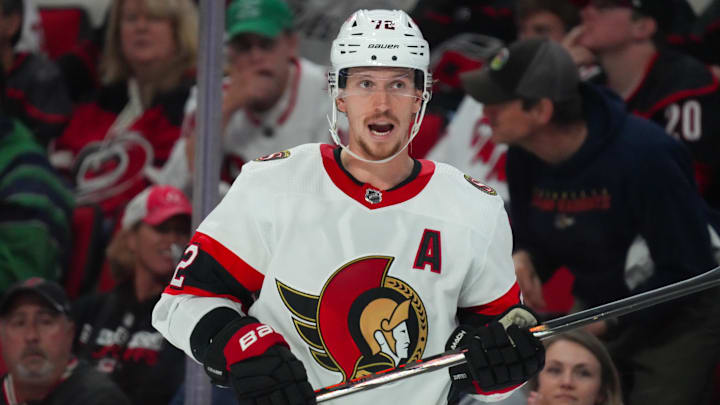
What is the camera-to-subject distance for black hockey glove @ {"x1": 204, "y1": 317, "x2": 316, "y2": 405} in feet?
5.44

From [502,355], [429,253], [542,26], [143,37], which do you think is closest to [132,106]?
[143,37]

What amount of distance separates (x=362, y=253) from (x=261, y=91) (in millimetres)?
1397

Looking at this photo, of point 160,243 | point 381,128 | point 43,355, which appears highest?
point 381,128

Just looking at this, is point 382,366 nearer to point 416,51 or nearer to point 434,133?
point 416,51

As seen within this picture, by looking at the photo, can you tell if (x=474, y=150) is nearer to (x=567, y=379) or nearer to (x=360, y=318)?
(x=567, y=379)

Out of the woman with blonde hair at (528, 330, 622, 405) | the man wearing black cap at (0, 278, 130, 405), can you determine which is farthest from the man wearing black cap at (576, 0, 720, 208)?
the man wearing black cap at (0, 278, 130, 405)

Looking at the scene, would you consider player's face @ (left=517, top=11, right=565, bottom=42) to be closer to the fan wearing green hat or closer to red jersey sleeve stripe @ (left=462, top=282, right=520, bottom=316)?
the fan wearing green hat

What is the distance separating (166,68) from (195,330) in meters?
1.73

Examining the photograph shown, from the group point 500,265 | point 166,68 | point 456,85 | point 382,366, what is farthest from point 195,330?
point 166,68

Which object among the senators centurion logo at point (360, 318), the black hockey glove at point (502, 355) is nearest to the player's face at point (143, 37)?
the senators centurion logo at point (360, 318)

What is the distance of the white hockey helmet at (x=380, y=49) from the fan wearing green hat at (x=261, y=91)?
3.07ft

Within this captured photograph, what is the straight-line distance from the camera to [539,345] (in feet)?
5.74

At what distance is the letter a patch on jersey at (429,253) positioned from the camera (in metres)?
1.80

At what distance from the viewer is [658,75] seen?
2.66 m
